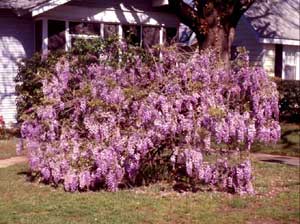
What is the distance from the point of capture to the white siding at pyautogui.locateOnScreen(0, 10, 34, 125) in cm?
1738

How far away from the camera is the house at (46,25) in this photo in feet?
56.2

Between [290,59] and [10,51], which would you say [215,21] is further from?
[290,59]

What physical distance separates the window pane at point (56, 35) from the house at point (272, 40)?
803cm

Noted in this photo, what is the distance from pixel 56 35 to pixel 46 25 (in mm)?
541

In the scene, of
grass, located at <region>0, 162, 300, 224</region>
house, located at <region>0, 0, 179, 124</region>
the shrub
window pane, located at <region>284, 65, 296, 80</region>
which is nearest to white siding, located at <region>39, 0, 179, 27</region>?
house, located at <region>0, 0, 179, 124</region>

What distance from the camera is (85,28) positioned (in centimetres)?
1852

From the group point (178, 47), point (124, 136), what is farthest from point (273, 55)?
point (124, 136)

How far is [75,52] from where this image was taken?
14.5m

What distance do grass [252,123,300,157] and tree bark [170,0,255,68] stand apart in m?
2.77

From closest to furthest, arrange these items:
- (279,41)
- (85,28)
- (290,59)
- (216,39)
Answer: (216,39)
(85,28)
(279,41)
(290,59)

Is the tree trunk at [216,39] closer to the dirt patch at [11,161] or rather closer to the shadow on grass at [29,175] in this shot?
the dirt patch at [11,161]

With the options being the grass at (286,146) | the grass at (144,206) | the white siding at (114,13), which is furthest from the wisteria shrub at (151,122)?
the white siding at (114,13)

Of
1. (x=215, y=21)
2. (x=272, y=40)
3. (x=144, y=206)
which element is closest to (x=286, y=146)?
(x=215, y=21)

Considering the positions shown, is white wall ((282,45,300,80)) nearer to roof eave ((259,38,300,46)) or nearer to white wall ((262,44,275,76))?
white wall ((262,44,275,76))
